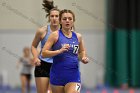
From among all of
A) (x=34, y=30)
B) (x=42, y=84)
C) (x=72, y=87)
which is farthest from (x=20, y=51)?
(x=72, y=87)

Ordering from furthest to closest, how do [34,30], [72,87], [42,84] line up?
[34,30], [42,84], [72,87]

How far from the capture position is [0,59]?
16953 millimetres

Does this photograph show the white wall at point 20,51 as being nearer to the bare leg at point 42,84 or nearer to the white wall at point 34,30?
the white wall at point 34,30

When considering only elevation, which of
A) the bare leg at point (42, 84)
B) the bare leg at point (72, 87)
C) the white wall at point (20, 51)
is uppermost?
the bare leg at point (72, 87)

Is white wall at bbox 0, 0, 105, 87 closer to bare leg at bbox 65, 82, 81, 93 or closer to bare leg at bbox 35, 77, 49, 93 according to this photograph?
bare leg at bbox 35, 77, 49, 93

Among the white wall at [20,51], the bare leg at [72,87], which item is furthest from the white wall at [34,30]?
the bare leg at [72,87]

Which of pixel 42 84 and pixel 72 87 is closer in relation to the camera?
pixel 72 87

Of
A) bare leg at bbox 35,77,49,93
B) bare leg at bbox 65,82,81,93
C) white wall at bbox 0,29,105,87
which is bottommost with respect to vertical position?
white wall at bbox 0,29,105,87

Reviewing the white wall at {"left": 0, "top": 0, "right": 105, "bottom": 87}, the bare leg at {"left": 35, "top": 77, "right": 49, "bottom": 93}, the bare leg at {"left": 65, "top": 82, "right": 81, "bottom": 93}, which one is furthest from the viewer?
the white wall at {"left": 0, "top": 0, "right": 105, "bottom": 87}

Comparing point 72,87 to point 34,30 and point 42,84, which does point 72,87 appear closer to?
point 42,84

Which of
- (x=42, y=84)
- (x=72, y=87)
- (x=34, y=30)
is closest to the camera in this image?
(x=72, y=87)

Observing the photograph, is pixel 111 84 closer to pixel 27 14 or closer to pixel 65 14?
Result: pixel 27 14

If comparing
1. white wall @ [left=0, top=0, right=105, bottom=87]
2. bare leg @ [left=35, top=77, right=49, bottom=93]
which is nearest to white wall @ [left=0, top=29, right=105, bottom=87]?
white wall @ [left=0, top=0, right=105, bottom=87]

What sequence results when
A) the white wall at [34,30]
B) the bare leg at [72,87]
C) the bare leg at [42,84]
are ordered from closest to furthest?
the bare leg at [72,87], the bare leg at [42,84], the white wall at [34,30]
